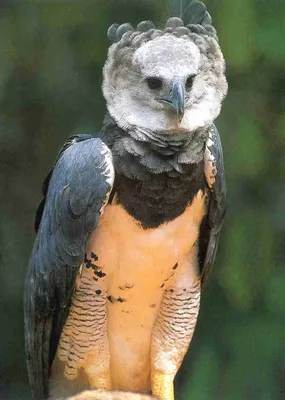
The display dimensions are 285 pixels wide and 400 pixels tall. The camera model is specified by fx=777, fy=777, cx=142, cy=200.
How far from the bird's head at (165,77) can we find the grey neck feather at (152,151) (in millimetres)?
16

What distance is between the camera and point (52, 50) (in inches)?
72.9

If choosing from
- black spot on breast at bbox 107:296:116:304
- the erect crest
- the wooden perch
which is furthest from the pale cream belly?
the erect crest

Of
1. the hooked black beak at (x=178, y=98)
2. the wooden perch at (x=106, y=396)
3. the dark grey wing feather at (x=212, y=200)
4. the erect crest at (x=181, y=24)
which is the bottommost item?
the wooden perch at (x=106, y=396)

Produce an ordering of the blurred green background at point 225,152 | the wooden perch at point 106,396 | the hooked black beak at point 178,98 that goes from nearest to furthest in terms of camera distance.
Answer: the hooked black beak at point 178,98 < the wooden perch at point 106,396 < the blurred green background at point 225,152

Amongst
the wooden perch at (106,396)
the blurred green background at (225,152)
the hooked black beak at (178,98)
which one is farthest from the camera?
the blurred green background at (225,152)

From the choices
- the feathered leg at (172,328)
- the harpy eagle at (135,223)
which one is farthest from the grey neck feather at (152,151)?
the feathered leg at (172,328)

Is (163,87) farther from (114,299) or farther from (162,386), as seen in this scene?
(162,386)

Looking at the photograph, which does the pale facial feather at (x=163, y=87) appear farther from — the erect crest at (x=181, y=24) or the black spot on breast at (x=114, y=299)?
the black spot on breast at (x=114, y=299)

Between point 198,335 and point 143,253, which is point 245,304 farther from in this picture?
point 143,253

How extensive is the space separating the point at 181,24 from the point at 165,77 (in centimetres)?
13

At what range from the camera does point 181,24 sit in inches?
52.7

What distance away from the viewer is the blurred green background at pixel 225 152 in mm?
1810

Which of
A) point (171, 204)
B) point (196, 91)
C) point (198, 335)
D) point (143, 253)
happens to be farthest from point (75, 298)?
point (198, 335)

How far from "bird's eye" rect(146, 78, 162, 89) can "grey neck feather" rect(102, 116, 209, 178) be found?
3.0 inches
